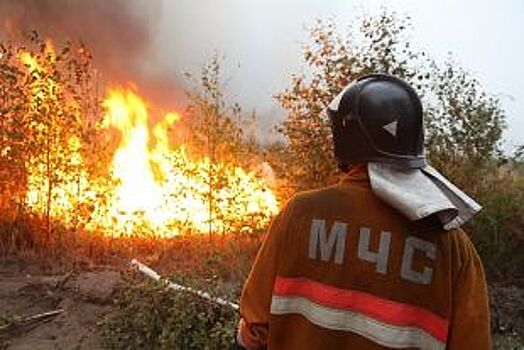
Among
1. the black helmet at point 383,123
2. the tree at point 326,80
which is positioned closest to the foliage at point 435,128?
the tree at point 326,80

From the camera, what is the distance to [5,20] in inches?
394

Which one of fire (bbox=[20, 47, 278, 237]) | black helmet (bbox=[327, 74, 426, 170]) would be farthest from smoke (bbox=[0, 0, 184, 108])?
black helmet (bbox=[327, 74, 426, 170])

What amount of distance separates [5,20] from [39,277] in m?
4.08

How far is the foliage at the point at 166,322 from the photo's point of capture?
515cm

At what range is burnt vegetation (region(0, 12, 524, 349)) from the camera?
773cm

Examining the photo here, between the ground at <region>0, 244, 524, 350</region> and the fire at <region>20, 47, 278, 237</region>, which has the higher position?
the fire at <region>20, 47, 278, 237</region>

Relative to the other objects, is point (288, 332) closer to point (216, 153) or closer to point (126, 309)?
point (126, 309)

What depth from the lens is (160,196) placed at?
28.6 ft

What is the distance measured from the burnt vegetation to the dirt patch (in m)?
0.63

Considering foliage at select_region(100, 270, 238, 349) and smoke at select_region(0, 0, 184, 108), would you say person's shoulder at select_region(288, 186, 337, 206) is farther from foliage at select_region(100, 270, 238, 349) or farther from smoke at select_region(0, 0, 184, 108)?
smoke at select_region(0, 0, 184, 108)

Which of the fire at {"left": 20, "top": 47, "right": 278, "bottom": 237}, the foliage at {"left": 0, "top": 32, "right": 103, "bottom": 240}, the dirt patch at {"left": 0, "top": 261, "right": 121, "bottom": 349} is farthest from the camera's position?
the fire at {"left": 20, "top": 47, "right": 278, "bottom": 237}

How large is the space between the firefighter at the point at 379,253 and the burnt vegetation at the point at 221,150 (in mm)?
5109

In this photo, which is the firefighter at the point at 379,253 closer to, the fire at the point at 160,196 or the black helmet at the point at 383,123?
the black helmet at the point at 383,123

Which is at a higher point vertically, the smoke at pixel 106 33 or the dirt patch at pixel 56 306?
the smoke at pixel 106 33
